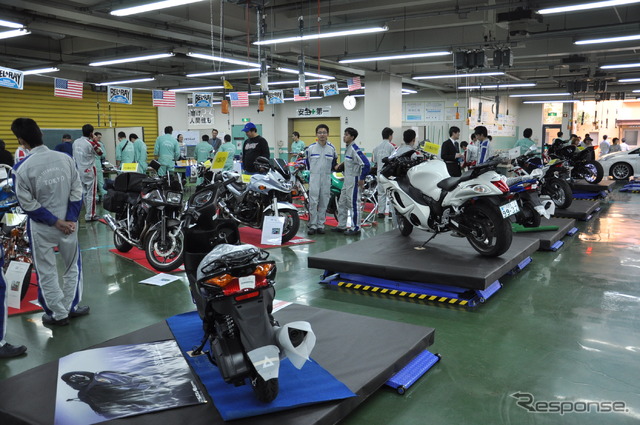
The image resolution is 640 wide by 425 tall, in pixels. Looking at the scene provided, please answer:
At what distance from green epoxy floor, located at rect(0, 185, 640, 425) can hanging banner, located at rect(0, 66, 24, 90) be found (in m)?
4.69

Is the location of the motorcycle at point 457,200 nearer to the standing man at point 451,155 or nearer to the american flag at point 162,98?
the standing man at point 451,155

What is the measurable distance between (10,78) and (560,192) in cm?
1060

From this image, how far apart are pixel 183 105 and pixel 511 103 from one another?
16.0 meters

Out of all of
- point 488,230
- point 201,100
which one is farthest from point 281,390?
point 201,100

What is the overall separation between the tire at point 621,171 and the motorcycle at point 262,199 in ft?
45.4

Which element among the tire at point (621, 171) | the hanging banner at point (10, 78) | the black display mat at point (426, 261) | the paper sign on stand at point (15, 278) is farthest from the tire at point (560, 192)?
the hanging banner at point (10, 78)

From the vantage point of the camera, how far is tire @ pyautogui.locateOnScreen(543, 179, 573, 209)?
30.7ft

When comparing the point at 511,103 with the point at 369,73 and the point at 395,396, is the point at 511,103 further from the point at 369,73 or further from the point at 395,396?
the point at 395,396

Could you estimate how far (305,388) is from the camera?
2.65 meters

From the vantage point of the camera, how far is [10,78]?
9.30 meters

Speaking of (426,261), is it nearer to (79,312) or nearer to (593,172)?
(79,312)

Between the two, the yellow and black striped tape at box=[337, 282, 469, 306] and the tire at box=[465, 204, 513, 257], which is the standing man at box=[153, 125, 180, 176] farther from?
the tire at box=[465, 204, 513, 257]

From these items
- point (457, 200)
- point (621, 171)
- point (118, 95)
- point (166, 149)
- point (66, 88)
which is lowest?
point (621, 171)

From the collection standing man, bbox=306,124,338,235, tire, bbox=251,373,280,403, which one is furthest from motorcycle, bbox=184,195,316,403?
standing man, bbox=306,124,338,235
